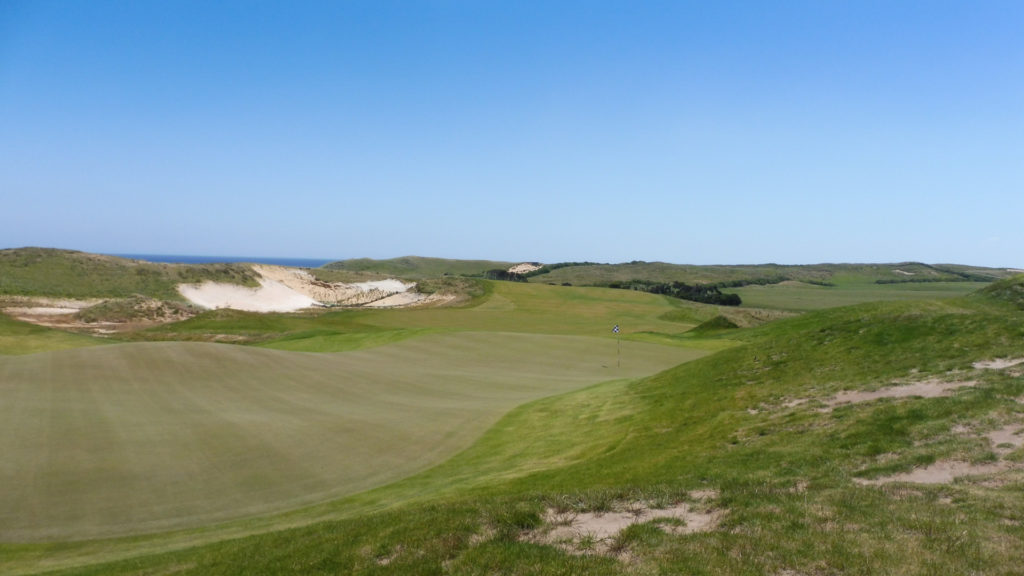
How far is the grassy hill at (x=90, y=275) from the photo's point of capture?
70438mm

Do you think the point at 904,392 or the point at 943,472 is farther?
the point at 904,392

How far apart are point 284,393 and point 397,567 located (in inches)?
881

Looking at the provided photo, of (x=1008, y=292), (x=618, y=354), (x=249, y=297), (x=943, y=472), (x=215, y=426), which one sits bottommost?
(x=618, y=354)

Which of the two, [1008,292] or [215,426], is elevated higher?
[1008,292]

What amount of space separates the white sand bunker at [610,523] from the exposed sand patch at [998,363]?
13.0 m

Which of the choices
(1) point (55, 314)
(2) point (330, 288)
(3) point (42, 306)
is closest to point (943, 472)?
(1) point (55, 314)

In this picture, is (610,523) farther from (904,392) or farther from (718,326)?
(718,326)

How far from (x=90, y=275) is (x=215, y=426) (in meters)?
71.8

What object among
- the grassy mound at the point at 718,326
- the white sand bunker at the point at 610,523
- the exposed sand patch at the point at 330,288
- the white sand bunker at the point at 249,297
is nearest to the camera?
the white sand bunker at the point at 610,523

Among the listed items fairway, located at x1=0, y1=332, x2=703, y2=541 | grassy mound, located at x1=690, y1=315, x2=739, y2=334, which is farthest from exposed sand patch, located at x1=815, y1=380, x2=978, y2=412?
grassy mound, located at x1=690, y1=315, x2=739, y2=334

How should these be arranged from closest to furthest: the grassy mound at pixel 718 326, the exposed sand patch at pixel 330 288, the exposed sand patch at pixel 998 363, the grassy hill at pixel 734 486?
the grassy hill at pixel 734 486 < the exposed sand patch at pixel 998 363 < the grassy mound at pixel 718 326 < the exposed sand patch at pixel 330 288

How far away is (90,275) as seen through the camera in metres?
77.3

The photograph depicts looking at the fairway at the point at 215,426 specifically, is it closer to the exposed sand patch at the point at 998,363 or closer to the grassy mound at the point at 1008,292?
the exposed sand patch at the point at 998,363

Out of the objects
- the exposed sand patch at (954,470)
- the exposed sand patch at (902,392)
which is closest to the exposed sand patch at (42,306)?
the exposed sand patch at (902,392)
